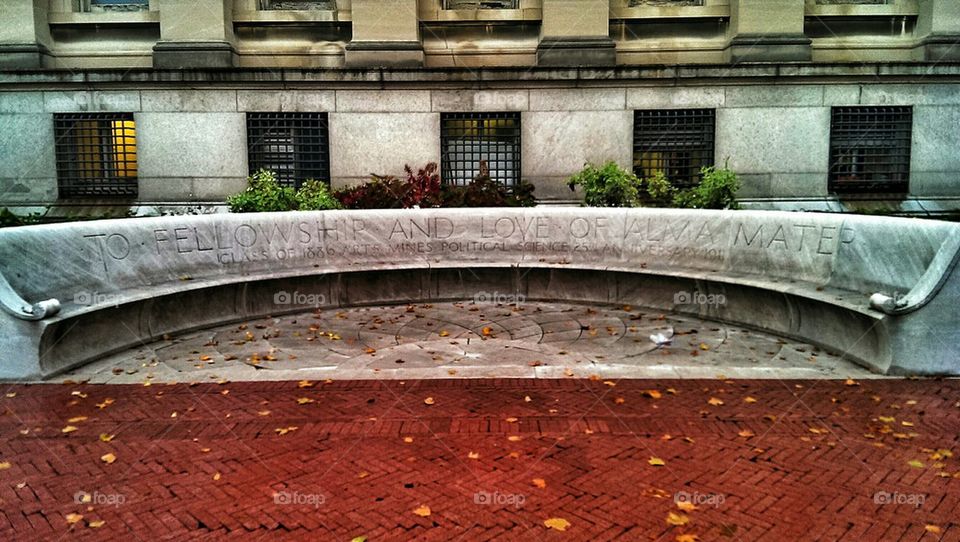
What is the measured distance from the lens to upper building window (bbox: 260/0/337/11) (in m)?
15.8

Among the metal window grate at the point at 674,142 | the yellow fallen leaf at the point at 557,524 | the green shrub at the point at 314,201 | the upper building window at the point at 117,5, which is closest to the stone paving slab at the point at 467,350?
the yellow fallen leaf at the point at 557,524

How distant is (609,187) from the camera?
1281 cm

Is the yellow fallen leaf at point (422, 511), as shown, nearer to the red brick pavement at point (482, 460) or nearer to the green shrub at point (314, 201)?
the red brick pavement at point (482, 460)

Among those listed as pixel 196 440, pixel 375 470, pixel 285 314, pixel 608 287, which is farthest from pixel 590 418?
pixel 285 314

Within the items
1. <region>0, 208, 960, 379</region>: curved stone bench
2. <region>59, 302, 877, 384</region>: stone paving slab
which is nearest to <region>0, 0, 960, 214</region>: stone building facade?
<region>0, 208, 960, 379</region>: curved stone bench

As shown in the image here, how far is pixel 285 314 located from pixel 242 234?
4.14ft

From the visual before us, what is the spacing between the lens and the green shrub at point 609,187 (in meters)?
12.8

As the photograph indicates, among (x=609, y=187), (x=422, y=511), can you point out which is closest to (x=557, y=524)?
(x=422, y=511)

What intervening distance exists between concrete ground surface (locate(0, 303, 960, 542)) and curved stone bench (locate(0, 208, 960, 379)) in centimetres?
43

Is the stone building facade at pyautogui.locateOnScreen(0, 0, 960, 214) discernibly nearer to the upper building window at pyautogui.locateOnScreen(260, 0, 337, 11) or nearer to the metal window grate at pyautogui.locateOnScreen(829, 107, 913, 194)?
the metal window grate at pyautogui.locateOnScreen(829, 107, 913, 194)

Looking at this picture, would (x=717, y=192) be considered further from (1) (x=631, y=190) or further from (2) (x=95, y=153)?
(2) (x=95, y=153)

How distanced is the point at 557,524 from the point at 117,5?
1696 cm

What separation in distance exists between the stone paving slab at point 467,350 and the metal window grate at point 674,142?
7.01 metres

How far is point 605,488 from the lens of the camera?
13.3ft
